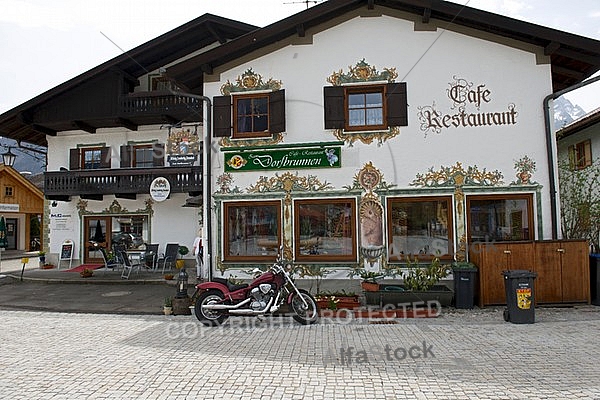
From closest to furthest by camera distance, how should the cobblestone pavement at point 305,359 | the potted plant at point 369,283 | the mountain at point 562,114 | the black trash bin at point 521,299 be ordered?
the cobblestone pavement at point 305,359, the black trash bin at point 521,299, the potted plant at point 369,283, the mountain at point 562,114

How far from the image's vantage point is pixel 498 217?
1090 cm

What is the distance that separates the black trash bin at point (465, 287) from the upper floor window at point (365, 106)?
385cm

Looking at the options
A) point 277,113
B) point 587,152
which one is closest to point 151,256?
point 277,113

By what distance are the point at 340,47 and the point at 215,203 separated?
16.7 ft

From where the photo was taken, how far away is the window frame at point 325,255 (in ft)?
36.9

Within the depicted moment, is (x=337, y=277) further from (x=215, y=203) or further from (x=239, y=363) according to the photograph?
(x=239, y=363)

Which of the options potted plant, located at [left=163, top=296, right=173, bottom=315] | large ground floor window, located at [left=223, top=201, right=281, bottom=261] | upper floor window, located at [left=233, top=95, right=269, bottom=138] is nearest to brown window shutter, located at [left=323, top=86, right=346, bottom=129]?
upper floor window, located at [left=233, top=95, right=269, bottom=138]

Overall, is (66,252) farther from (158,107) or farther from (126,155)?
(158,107)

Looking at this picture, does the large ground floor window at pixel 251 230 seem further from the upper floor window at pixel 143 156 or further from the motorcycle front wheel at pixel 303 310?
the upper floor window at pixel 143 156

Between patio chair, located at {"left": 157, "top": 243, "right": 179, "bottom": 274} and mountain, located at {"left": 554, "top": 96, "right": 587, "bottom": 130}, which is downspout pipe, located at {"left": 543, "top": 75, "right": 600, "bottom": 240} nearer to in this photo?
mountain, located at {"left": 554, "top": 96, "right": 587, "bottom": 130}

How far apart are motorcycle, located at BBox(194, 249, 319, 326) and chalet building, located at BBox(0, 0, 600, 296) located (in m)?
3.25

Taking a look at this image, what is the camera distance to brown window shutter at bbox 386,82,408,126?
439 inches

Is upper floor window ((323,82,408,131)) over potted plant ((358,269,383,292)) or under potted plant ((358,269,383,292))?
over

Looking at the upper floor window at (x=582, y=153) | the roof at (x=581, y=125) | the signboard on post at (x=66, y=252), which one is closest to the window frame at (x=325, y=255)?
the roof at (x=581, y=125)
